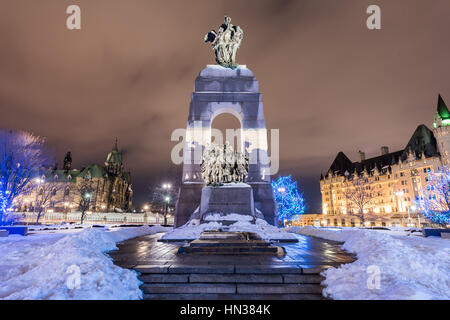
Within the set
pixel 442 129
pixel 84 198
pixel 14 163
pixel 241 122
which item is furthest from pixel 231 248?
pixel 442 129

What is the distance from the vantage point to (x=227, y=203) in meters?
14.0

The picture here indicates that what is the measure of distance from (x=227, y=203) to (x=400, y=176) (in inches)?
3265

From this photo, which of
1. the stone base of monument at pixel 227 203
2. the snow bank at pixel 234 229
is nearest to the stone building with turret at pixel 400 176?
the stone base of monument at pixel 227 203

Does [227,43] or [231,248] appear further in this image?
[227,43]

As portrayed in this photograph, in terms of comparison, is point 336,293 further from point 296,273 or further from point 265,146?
point 265,146

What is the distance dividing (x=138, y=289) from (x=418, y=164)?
289ft

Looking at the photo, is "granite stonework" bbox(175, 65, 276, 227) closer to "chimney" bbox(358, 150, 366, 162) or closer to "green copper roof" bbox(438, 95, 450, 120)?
"green copper roof" bbox(438, 95, 450, 120)

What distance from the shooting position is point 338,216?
8512 cm

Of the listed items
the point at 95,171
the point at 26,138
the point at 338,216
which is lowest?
the point at 338,216

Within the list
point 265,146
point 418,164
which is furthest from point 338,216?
point 265,146

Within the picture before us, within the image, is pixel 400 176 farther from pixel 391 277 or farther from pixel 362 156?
pixel 391 277

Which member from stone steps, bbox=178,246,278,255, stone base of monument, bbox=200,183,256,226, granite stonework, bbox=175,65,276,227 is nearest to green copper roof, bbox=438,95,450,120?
granite stonework, bbox=175,65,276,227

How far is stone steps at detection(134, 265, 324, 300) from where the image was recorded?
4.86 metres

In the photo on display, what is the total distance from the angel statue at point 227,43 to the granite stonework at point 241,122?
1068mm
